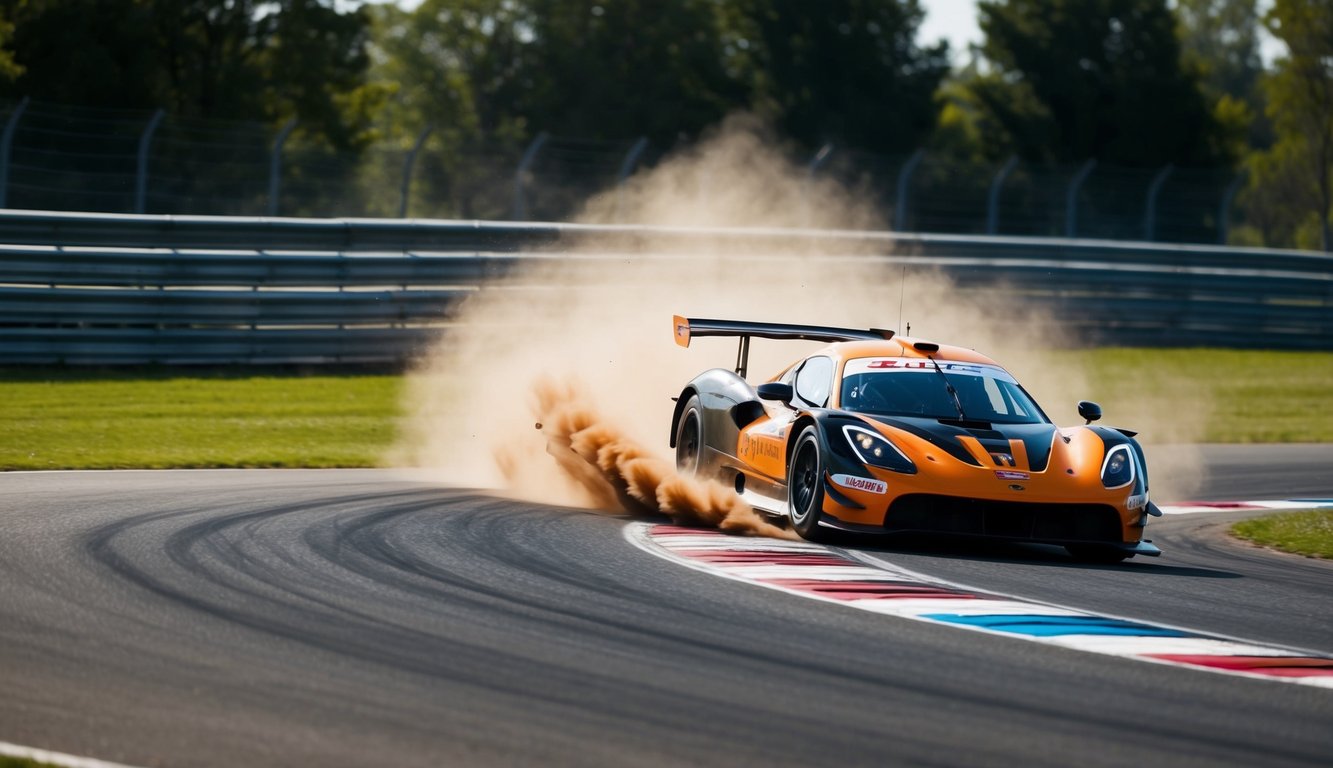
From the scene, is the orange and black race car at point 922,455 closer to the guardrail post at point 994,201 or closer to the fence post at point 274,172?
the fence post at point 274,172

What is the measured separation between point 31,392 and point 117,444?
2725 millimetres

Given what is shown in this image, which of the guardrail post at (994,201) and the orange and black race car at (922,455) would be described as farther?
the guardrail post at (994,201)

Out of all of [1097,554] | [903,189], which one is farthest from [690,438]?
[903,189]

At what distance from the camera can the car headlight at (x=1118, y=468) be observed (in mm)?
9391

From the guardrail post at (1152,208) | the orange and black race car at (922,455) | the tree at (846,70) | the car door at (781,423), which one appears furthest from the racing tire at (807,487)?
the tree at (846,70)

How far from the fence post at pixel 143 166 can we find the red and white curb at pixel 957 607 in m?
13.4

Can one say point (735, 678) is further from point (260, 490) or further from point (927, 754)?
point (260, 490)

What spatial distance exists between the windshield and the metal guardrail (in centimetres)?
1020

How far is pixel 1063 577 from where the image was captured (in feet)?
28.2

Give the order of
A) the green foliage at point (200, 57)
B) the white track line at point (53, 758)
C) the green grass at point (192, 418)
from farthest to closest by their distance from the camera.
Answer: the green foliage at point (200, 57) → the green grass at point (192, 418) → the white track line at point (53, 758)

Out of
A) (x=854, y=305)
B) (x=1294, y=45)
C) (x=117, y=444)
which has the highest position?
(x=1294, y=45)

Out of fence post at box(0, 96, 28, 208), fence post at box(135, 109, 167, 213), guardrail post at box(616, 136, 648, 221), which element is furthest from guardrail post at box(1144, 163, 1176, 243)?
fence post at box(0, 96, 28, 208)

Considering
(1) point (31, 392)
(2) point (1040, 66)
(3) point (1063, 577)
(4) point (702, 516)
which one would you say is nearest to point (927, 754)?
(3) point (1063, 577)

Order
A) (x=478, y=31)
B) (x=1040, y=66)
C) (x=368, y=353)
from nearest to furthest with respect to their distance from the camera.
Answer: (x=368, y=353)
(x=1040, y=66)
(x=478, y=31)
